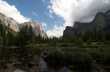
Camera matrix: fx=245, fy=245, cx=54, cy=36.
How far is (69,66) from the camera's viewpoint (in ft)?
193

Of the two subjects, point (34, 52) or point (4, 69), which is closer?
point (4, 69)

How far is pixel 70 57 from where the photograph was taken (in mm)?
63031

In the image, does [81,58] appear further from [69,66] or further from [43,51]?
[43,51]

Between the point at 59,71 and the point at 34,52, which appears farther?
the point at 34,52

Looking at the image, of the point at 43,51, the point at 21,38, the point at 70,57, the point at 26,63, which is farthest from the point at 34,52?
the point at 21,38

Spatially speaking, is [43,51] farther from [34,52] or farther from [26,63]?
[26,63]

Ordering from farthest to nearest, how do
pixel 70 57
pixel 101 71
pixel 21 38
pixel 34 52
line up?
pixel 21 38, pixel 34 52, pixel 70 57, pixel 101 71

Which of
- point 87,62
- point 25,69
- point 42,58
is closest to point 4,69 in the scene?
point 25,69

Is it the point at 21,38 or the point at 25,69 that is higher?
the point at 21,38

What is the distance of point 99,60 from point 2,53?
1134 inches

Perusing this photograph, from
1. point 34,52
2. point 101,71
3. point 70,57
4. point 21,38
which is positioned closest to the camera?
point 101,71

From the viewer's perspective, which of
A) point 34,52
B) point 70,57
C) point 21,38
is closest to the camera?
point 70,57

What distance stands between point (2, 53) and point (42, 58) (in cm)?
1402

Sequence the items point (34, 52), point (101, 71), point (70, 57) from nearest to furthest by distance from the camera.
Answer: point (101, 71) < point (70, 57) < point (34, 52)
